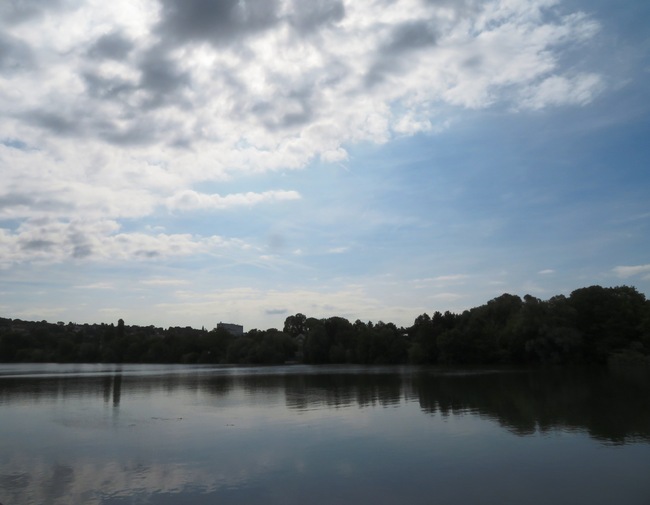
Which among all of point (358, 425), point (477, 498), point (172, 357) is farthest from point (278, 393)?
point (172, 357)

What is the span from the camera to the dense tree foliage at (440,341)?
265 ft

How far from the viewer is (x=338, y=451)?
65.9 ft

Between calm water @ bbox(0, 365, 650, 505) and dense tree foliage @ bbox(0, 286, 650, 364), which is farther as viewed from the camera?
dense tree foliage @ bbox(0, 286, 650, 364)

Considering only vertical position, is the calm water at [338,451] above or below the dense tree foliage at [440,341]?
below

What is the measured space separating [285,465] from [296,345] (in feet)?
443

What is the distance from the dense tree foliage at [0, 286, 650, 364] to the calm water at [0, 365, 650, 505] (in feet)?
158

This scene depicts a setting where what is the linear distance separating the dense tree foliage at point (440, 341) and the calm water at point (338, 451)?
48.2 m

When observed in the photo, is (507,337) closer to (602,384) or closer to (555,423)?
(602,384)

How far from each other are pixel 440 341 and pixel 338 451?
82.5 meters

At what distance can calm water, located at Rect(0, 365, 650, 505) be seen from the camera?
48.8 feet

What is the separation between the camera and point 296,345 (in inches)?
5965

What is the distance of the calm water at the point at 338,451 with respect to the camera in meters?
14.9

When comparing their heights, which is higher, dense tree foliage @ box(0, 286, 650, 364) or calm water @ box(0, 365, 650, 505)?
dense tree foliage @ box(0, 286, 650, 364)

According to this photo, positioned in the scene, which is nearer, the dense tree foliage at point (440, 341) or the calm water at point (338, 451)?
the calm water at point (338, 451)
